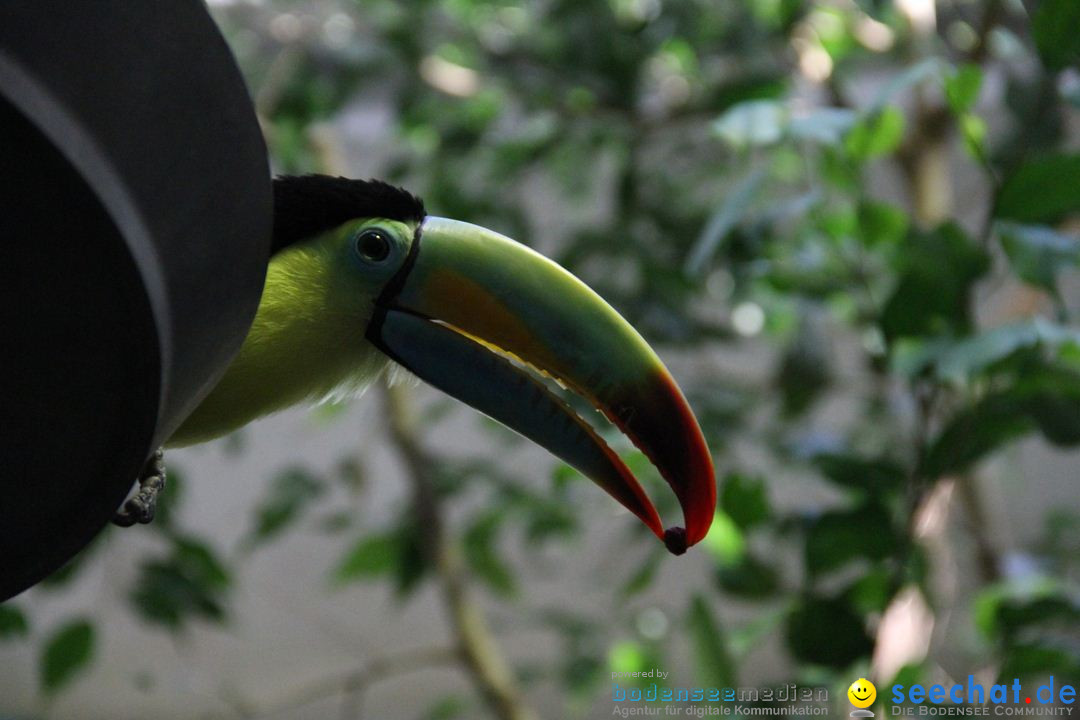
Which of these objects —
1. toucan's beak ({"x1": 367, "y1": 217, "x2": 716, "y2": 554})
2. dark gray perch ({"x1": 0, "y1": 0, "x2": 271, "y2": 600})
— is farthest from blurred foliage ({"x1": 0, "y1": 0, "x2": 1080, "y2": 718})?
dark gray perch ({"x1": 0, "y1": 0, "x2": 271, "y2": 600})

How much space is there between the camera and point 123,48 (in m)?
0.30

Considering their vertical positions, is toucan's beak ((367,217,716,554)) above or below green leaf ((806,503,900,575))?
above

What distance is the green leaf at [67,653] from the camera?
4.72ft

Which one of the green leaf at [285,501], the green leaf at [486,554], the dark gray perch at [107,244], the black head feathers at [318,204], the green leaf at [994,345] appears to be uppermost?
the dark gray perch at [107,244]

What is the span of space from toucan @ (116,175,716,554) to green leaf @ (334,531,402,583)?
131 cm

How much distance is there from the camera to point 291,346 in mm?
626

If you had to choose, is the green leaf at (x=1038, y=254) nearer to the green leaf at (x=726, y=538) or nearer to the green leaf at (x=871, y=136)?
the green leaf at (x=871, y=136)

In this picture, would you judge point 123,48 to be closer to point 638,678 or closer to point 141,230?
point 141,230

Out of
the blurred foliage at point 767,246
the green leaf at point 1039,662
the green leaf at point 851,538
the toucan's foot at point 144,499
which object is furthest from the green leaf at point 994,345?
the toucan's foot at point 144,499

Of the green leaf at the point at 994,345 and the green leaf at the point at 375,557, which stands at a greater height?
the green leaf at the point at 994,345

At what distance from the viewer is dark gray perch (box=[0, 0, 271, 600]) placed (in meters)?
0.29

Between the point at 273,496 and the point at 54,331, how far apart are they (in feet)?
5.37

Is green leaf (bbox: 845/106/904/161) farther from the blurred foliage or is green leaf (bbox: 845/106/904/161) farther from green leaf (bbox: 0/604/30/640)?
green leaf (bbox: 0/604/30/640)

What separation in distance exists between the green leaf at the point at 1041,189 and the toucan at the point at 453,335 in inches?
22.5
